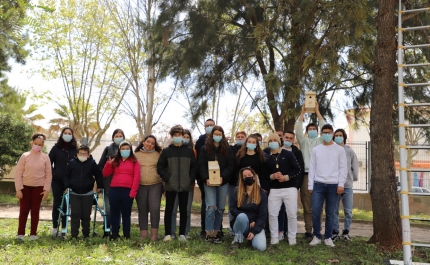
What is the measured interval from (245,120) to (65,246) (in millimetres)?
19455

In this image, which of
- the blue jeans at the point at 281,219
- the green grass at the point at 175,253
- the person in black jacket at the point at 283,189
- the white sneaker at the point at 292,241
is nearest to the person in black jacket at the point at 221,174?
the green grass at the point at 175,253

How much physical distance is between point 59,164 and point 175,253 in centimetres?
271

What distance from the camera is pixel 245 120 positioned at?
82.1 ft

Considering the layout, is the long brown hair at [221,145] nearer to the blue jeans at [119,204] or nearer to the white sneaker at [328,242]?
the blue jeans at [119,204]

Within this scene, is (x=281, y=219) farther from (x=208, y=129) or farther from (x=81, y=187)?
(x=81, y=187)

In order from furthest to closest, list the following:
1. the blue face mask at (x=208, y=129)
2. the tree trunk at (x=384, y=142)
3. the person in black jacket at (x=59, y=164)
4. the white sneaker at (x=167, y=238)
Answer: the blue face mask at (x=208, y=129), the person in black jacket at (x=59, y=164), the white sneaker at (x=167, y=238), the tree trunk at (x=384, y=142)

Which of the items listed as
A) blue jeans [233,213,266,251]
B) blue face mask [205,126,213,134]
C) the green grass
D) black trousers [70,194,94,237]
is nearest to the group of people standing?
black trousers [70,194,94,237]

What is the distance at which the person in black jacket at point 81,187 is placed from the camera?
270 inches

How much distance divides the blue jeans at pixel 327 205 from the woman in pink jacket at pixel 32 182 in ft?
13.9

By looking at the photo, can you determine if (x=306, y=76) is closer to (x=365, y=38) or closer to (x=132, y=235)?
(x=365, y=38)

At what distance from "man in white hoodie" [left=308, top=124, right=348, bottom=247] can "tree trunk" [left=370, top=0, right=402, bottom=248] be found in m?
0.50

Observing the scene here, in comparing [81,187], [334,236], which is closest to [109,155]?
[81,187]

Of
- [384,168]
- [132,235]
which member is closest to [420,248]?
[384,168]

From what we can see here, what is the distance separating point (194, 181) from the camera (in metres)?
6.98
